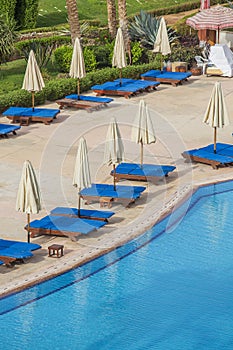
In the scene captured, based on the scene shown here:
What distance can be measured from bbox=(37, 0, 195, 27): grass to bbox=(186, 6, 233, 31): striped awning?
10631 mm

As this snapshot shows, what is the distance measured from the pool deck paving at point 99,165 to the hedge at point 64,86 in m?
0.55

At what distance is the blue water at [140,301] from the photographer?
653 inches

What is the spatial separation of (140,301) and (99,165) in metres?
8.04

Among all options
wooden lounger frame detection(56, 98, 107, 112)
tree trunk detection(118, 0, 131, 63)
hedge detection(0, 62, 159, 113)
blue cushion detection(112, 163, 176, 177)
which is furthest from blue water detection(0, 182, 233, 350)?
tree trunk detection(118, 0, 131, 63)


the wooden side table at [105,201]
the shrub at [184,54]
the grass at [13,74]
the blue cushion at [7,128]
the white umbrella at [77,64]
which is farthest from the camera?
the shrub at [184,54]

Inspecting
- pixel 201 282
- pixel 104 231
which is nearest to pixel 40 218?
pixel 104 231

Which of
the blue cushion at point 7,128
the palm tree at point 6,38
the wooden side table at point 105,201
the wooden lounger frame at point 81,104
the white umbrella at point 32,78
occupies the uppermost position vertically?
the palm tree at point 6,38

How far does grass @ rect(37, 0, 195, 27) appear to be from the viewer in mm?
50684

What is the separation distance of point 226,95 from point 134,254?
49.6 ft

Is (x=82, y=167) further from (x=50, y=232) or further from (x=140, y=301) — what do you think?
→ (x=140, y=301)

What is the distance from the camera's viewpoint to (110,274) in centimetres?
1914

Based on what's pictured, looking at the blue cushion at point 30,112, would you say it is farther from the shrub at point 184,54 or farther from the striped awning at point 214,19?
the striped awning at point 214,19

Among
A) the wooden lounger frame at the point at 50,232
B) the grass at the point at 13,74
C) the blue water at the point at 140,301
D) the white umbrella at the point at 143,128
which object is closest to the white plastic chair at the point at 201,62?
the grass at the point at 13,74

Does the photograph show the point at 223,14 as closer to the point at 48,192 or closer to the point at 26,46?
the point at 26,46
